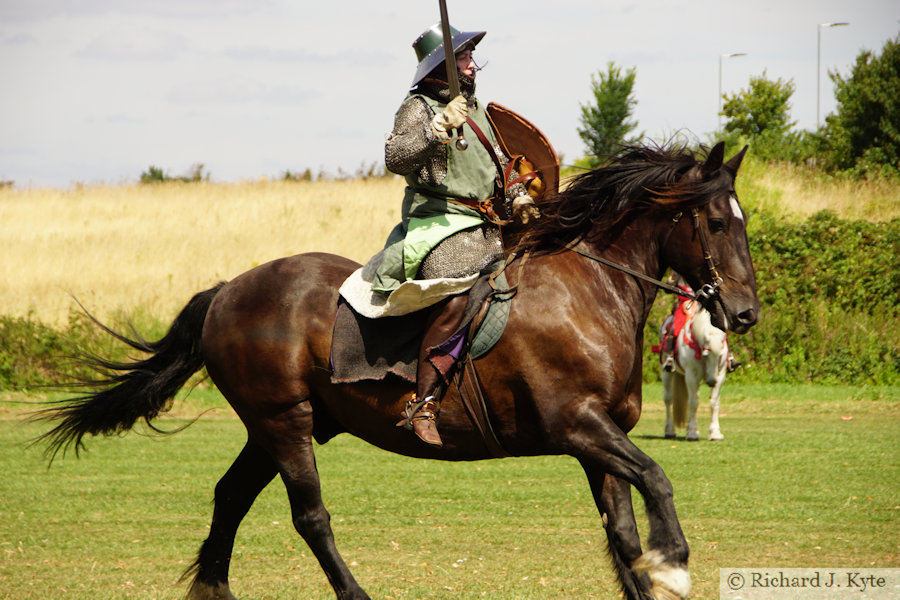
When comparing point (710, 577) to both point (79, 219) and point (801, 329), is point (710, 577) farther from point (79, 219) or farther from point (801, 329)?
point (79, 219)

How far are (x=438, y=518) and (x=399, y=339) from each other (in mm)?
3585

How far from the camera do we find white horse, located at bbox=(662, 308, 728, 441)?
12.9 m

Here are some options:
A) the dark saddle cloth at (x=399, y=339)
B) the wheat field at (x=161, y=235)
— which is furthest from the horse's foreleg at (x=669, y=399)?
the wheat field at (x=161, y=235)

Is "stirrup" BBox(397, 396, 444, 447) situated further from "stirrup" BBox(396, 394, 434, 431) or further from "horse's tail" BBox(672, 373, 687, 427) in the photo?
"horse's tail" BBox(672, 373, 687, 427)

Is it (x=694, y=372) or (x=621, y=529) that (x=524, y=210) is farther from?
(x=694, y=372)

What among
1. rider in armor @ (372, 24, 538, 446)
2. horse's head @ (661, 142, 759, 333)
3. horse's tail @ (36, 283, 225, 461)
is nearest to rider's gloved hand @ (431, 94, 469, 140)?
rider in armor @ (372, 24, 538, 446)

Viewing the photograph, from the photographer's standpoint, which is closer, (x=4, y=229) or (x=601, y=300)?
(x=601, y=300)

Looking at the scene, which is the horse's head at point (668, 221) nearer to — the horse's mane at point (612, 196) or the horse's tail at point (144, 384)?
the horse's mane at point (612, 196)

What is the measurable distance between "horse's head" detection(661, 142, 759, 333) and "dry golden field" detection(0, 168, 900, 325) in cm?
1741

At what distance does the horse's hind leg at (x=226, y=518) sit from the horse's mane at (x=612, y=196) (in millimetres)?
2203

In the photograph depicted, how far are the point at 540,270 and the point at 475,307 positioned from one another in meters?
0.41

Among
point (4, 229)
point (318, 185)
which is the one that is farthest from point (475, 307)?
point (318, 185)

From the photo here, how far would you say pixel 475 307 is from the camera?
4.75m

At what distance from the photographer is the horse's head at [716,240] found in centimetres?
→ 460
